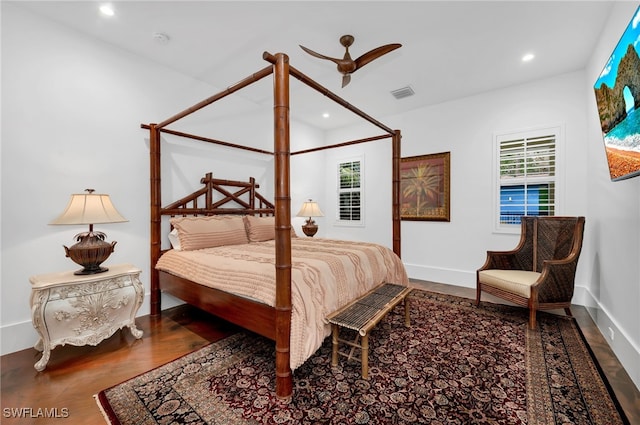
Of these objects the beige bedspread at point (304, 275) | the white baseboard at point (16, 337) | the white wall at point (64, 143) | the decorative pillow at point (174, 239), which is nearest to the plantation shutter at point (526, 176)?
the beige bedspread at point (304, 275)

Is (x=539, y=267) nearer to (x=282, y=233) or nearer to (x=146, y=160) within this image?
(x=282, y=233)

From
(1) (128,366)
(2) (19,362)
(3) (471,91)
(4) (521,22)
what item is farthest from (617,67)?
(2) (19,362)

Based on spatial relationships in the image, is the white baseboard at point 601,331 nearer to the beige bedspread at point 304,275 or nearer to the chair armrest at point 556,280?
the chair armrest at point 556,280

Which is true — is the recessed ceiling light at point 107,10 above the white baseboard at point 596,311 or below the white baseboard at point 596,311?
above

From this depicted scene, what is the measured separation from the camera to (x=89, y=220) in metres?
2.14

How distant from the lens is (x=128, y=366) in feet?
6.57

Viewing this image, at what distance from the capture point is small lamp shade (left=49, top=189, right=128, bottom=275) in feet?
6.98

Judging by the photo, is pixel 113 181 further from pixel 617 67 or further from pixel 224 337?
pixel 617 67

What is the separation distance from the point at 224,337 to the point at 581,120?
4.80 metres

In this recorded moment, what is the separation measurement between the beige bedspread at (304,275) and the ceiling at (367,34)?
2.15 meters

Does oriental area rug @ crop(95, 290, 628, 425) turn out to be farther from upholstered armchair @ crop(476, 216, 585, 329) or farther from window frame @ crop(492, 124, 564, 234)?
window frame @ crop(492, 124, 564, 234)

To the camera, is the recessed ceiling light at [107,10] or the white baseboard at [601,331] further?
the recessed ceiling light at [107,10]

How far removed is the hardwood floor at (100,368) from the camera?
5.07 feet

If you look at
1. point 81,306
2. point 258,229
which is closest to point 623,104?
point 258,229
